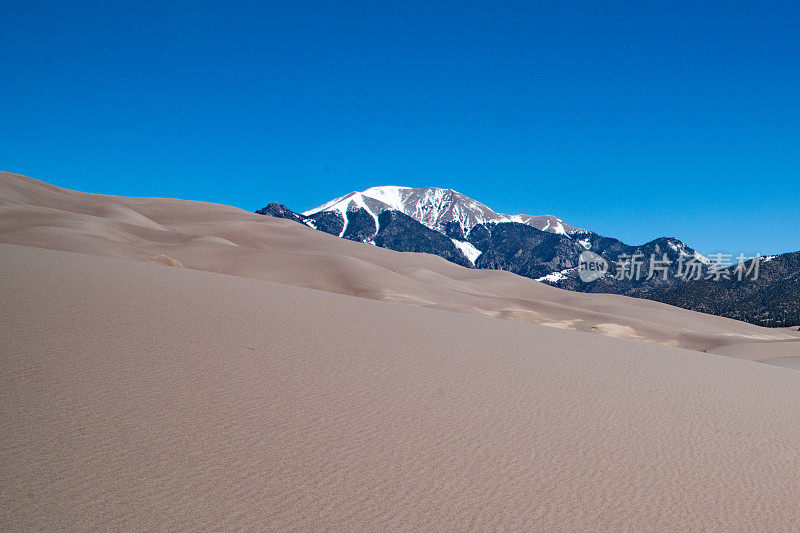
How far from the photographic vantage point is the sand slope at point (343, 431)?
4387 millimetres

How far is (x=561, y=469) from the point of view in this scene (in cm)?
554

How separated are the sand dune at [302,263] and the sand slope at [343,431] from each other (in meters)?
17.7

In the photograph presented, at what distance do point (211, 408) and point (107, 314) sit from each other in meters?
4.58

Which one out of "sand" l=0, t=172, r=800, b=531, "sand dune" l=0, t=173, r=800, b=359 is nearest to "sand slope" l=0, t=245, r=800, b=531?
"sand" l=0, t=172, r=800, b=531

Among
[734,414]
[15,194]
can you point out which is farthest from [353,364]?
[15,194]

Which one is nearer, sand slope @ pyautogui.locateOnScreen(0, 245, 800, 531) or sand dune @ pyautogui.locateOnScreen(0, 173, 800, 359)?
sand slope @ pyautogui.locateOnScreen(0, 245, 800, 531)

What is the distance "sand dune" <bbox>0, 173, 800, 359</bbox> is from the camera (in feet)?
104

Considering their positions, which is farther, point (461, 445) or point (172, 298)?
point (172, 298)

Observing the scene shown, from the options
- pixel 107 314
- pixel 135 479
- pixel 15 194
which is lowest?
pixel 135 479

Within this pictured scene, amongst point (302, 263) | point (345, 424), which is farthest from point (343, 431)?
point (302, 263)

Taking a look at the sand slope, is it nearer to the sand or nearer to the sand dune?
the sand

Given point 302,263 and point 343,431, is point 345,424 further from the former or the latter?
point 302,263

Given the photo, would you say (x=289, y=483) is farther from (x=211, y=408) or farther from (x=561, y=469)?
(x=561, y=469)

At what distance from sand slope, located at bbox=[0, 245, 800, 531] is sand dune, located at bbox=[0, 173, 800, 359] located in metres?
17.7
